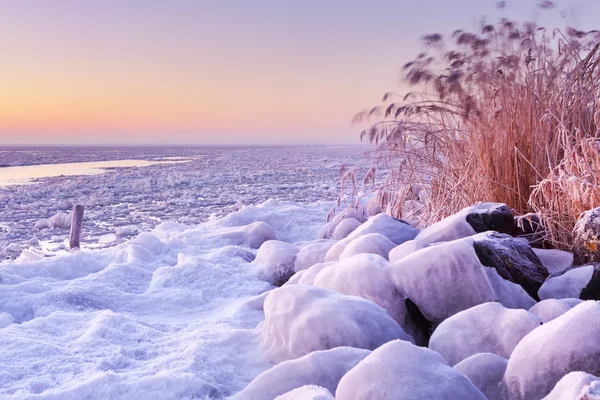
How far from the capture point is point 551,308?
2.10 metres

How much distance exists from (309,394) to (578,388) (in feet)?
2.09

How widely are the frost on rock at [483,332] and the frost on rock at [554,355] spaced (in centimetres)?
22

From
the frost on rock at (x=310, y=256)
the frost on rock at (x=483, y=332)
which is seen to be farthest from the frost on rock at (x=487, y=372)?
the frost on rock at (x=310, y=256)

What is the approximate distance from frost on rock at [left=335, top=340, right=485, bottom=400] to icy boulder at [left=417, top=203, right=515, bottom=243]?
1583 millimetres

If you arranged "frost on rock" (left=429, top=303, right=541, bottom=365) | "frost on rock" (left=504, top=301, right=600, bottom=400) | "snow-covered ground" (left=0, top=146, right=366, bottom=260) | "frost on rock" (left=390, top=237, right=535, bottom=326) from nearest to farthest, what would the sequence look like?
"frost on rock" (left=504, top=301, right=600, bottom=400)
"frost on rock" (left=429, top=303, right=541, bottom=365)
"frost on rock" (left=390, top=237, right=535, bottom=326)
"snow-covered ground" (left=0, top=146, right=366, bottom=260)

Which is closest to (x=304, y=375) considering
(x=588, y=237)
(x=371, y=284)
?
(x=371, y=284)

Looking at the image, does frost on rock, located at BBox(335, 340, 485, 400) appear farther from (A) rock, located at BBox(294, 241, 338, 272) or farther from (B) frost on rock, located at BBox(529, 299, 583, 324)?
(A) rock, located at BBox(294, 241, 338, 272)

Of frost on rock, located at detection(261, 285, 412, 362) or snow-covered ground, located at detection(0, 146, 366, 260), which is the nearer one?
frost on rock, located at detection(261, 285, 412, 362)

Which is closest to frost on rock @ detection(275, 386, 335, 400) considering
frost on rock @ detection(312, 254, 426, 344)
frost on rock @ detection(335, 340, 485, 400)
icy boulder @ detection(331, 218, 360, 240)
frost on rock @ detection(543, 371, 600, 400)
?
frost on rock @ detection(335, 340, 485, 400)

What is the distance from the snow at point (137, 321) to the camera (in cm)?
183

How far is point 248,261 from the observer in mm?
3896

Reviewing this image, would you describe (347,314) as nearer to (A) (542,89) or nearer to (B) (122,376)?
(B) (122,376)

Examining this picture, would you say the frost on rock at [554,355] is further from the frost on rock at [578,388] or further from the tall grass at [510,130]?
the tall grass at [510,130]

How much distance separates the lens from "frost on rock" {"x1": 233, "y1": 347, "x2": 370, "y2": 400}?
1.66 meters
